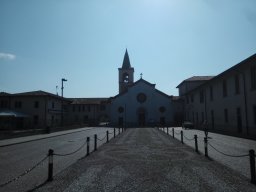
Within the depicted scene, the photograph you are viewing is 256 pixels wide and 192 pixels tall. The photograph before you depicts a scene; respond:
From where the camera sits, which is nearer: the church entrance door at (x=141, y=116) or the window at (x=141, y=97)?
the church entrance door at (x=141, y=116)

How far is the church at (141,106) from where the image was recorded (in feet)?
192

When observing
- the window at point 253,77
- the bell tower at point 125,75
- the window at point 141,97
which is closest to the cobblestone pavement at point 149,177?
the window at point 253,77

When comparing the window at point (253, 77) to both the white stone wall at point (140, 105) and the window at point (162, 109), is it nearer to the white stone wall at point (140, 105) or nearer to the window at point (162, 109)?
the white stone wall at point (140, 105)

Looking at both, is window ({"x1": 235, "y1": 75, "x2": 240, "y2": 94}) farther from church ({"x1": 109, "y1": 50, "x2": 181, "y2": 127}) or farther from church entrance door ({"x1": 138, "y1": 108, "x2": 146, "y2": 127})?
church entrance door ({"x1": 138, "y1": 108, "x2": 146, "y2": 127})

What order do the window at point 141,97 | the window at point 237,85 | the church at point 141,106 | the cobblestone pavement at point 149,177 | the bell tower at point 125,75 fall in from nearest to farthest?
the cobblestone pavement at point 149,177 < the window at point 237,85 < the church at point 141,106 < the window at point 141,97 < the bell tower at point 125,75

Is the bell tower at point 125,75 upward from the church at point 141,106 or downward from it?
upward

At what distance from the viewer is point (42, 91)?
50.1m

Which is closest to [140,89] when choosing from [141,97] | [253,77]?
[141,97]

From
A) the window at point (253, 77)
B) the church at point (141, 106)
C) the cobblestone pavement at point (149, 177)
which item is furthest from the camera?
the church at point (141, 106)

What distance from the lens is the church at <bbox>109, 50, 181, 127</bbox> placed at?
58.5m

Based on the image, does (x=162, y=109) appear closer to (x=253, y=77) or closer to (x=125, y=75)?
(x=125, y=75)

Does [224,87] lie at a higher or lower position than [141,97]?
lower

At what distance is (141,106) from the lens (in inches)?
2328

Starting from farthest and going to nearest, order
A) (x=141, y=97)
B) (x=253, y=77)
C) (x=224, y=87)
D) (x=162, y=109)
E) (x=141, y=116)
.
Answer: (x=141, y=97)
(x=141, y=116)
(x=162, y=109)
(x=224, y=87)
(x=253, y=77)
